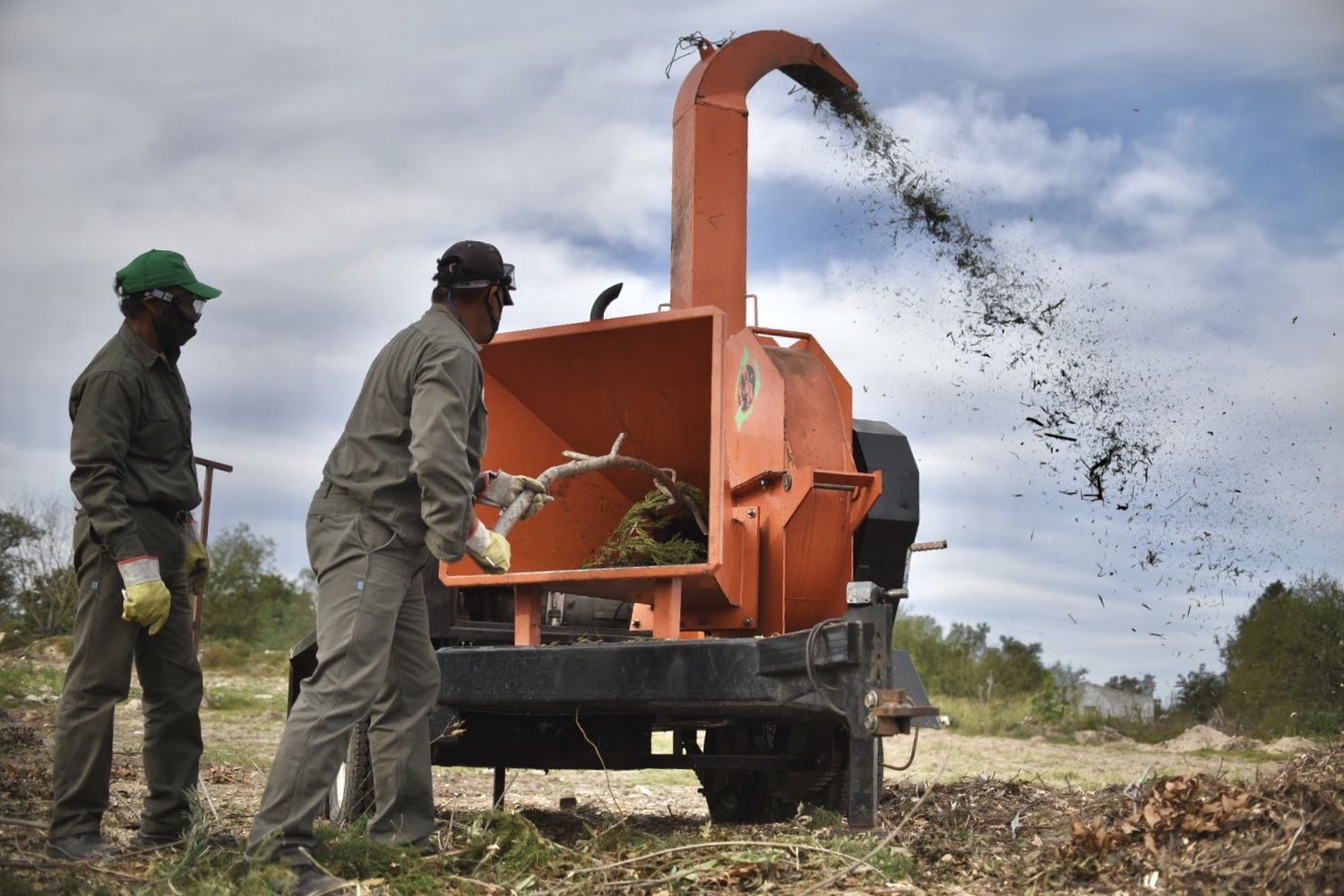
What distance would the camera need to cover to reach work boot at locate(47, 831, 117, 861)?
444cm

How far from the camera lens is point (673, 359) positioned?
19.5 ft

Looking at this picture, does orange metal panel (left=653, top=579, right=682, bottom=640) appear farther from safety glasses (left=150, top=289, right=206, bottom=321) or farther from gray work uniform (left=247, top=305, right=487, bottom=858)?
safety glasses (left=150, top=289, right=206, bottom=321)

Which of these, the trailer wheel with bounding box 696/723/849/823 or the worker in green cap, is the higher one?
the worker in green cap

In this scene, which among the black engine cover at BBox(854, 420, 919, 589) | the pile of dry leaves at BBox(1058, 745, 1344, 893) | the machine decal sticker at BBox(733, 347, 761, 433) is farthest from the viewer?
the black engine cover at BBox(854, 420, 919, 589)

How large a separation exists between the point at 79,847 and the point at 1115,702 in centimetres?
1691

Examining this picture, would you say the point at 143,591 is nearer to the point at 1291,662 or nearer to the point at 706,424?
the point at 706,424

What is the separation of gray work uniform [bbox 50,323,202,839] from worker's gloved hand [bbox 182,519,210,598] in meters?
0.05

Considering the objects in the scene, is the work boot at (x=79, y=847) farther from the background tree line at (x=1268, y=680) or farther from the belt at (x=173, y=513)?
the background tree line at (x=1268, y=680)

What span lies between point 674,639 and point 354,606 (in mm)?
1282

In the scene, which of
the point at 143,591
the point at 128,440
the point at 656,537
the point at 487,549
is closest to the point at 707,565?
the point at 656,537

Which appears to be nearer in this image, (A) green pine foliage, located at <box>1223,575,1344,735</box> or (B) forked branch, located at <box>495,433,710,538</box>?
(B) forked branch, located at <box>495,433,710,538</box>

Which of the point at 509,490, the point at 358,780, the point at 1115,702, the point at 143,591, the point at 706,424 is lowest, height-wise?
the point at 358,780

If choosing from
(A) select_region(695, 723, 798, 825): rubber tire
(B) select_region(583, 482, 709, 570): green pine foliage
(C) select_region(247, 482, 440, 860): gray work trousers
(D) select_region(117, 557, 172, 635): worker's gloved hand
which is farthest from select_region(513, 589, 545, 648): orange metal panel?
(D) select_region(117, 557, 172, 635): worker's gloved hand

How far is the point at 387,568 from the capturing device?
4336 mm
